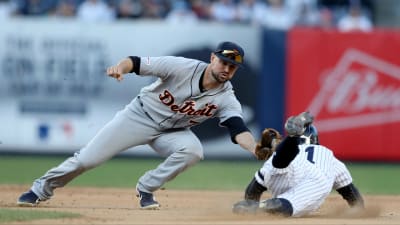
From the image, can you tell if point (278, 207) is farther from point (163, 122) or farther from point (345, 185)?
point (163, 122)

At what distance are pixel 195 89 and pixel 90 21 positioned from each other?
24.5 feet

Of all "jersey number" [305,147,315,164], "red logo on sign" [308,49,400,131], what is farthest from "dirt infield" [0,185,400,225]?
"red logo on sign" [308,49,400,131]

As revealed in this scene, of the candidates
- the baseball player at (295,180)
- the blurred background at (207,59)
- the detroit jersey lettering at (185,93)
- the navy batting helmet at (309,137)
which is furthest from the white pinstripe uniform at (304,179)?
the blurred background at (207,59)

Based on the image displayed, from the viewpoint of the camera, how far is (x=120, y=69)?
23.9 feet

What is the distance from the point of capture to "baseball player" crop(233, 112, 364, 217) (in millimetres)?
7086

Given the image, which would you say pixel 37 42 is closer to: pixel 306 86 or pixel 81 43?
pixel 81 43

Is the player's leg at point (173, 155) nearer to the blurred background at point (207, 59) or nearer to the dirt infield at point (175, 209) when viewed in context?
the dirt infield at point (175, 209)

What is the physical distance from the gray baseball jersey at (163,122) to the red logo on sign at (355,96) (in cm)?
679

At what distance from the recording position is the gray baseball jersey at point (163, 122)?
7.74 metres

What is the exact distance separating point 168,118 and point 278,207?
1.40 m

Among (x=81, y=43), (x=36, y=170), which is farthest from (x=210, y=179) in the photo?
(x=81, y=43)

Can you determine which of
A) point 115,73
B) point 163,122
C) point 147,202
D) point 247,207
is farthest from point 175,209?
point 115,73

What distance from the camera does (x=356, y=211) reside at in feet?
25.2

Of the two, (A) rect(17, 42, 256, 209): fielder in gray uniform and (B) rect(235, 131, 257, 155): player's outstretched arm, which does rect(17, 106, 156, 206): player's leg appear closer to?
(A) rect(17, 42, 256, 209): fielder in gray uniform
